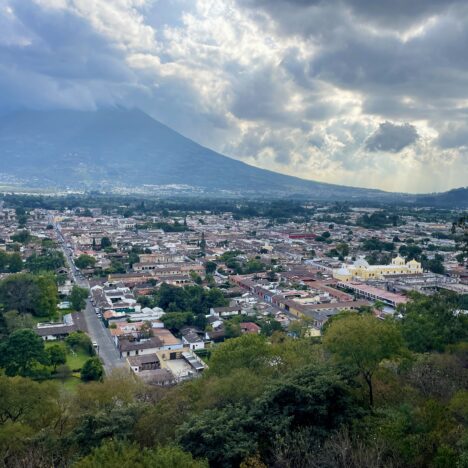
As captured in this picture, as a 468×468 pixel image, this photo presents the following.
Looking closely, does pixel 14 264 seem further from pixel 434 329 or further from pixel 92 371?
pixel 434 329

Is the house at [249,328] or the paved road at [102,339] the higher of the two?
the house at [249,328]

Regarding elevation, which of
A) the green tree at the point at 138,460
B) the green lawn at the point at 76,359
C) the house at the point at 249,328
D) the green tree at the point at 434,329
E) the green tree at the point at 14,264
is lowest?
the green lawn at the point at 76,359

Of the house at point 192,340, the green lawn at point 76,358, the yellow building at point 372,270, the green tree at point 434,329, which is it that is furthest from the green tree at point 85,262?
the green tree at point 434,329

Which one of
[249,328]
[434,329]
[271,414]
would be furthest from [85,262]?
[271,414]

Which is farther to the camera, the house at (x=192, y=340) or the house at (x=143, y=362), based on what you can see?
the house at (x=192, y=340)

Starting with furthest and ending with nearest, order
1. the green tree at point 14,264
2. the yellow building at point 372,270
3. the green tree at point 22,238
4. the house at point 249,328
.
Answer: the green tree at point 22,238 → the yellow building at point 372,270 → the green tree at point 14,264 → the house at point 249,328

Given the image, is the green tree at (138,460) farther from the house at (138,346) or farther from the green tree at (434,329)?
the house at (138,346)

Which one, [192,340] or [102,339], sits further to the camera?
[102,339]

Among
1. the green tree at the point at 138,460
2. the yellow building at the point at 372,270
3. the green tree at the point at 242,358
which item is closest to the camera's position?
the green tree at the point at 138,460
